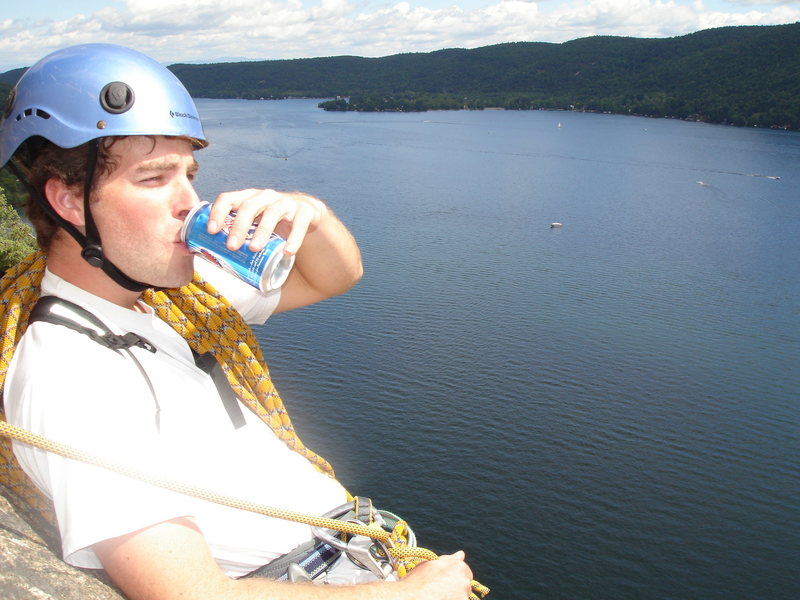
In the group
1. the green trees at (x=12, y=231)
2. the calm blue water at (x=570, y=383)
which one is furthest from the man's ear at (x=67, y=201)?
the green trees at (x=12, y=231)

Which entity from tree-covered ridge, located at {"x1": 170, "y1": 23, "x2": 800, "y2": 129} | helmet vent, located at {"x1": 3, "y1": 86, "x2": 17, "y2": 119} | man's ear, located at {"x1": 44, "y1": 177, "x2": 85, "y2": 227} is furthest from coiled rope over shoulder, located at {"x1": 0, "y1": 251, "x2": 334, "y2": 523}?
tree-covered ridge, located at {"x1": 170, "y1": 23, "x2": 800, "y2": 129}

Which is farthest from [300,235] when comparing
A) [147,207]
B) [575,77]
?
[575,77]

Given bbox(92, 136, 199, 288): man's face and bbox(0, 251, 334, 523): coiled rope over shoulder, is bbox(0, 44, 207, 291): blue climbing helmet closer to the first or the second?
bbox(92, 136, 199, 288): man's face

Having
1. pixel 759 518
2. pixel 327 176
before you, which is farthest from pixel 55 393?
pixel 327 176

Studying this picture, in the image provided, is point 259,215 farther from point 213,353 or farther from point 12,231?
point 12,231

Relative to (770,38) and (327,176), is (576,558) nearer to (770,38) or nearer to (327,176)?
(327,176)

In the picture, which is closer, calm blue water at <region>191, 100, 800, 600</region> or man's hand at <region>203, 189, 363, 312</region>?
man's hand at <region>203, 189, 363, 312</region>

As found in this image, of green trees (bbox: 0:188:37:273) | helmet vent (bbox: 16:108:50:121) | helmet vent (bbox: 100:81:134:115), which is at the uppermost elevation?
helmet vent (bbox: 100:81:134:115)
